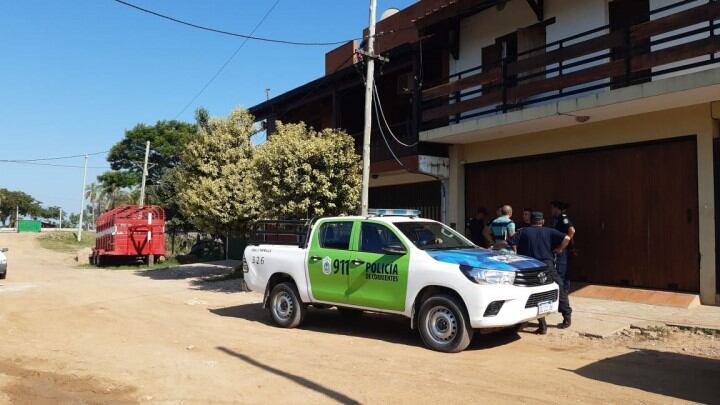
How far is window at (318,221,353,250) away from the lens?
331 inches

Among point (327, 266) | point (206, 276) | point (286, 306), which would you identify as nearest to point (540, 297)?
point (327, 266)

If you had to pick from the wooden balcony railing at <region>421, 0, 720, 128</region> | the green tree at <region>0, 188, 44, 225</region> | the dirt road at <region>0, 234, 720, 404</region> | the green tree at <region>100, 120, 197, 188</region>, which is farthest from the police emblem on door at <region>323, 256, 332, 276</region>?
the green tree at <region>0, 188, 44, 225</region>

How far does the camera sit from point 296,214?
13219mm

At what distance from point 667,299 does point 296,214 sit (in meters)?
7.75

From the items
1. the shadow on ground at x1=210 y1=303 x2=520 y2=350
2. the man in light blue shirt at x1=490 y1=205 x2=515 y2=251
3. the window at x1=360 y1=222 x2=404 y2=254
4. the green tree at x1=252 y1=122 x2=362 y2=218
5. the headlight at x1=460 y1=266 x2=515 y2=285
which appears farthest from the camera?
the green tree at x1=252 y1=122 x2=362 y2=218

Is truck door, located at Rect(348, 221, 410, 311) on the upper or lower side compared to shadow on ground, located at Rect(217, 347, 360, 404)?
upper

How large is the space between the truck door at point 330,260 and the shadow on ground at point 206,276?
6256mm

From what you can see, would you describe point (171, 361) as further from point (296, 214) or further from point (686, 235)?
point (686, 235)

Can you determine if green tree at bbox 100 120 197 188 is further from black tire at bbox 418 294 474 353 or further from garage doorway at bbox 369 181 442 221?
black tire at bbox 418 294 474 353

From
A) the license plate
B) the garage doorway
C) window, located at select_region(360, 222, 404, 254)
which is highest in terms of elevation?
the garage doorway

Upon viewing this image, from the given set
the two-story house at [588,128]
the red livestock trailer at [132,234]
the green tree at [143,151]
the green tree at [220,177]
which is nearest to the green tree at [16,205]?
the green tree at [143,151]

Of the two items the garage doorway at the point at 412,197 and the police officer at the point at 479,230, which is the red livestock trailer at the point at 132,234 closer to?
the garage doorway at the point at 412,197

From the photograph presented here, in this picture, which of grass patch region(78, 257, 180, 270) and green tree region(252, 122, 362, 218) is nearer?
green tree region(252, 122, 362, 218)

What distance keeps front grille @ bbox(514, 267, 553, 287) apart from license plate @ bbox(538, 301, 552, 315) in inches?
10.0
